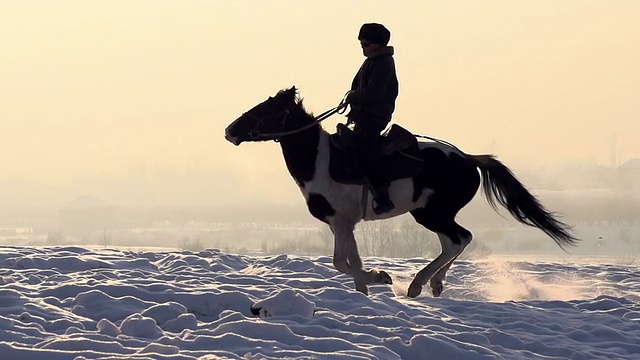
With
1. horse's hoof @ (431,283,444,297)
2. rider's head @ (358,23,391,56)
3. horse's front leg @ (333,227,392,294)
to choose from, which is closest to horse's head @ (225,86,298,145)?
rider's head @ (358,23,391,56)

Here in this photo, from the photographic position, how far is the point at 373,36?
32.2 ft

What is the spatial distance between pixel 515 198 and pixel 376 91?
2.23 meters

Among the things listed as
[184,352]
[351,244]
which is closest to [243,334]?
[184,352]

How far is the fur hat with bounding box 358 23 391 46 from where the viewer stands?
9.82 metres

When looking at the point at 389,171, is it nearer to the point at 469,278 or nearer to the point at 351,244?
the point at 351,244

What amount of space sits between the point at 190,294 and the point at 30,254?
5159 millimetres

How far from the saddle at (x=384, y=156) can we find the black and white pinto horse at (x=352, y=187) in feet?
0.25

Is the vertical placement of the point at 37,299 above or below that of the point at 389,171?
below

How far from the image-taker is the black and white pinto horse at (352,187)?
9.88m

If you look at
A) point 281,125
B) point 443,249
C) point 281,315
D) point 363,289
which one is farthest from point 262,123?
point 281,315

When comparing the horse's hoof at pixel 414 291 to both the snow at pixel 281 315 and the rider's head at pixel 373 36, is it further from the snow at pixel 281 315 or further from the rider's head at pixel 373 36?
the rider's head at pixel 373 36

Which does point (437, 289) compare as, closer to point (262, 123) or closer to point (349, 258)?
point (349, 258)

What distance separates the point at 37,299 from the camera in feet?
28.8

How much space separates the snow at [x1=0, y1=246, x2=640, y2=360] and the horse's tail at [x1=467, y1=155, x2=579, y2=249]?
2.69 feet
